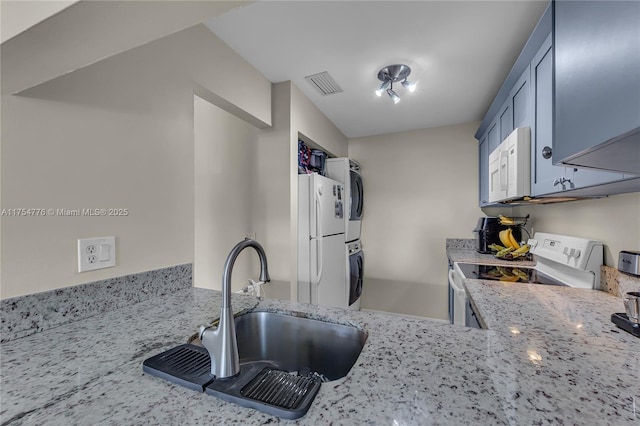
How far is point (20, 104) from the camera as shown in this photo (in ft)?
2.88

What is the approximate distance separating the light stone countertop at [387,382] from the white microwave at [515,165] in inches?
38.2

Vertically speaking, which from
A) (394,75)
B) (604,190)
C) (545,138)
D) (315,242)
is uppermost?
(394,75)

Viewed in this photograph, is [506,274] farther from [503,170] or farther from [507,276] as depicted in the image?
[503,170]

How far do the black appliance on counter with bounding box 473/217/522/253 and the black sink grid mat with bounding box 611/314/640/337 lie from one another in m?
1.78

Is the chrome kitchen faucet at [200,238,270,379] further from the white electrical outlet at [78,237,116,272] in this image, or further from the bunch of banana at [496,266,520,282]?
the bunch of banana at [496,266,520,282]

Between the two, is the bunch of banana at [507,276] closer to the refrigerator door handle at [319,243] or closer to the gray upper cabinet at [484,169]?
the gray upper cabinet at [484,169]

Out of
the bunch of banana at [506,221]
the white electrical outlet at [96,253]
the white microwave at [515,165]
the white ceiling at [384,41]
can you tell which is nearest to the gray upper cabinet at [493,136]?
the white ceiling at [384,41]

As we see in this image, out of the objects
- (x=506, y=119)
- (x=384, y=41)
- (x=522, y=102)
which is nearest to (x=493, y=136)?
(x=506, y=119)

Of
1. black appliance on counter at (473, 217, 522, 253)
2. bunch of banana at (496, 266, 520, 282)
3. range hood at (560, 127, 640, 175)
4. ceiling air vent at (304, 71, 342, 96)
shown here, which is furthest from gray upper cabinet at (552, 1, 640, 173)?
black appliance on counter at (473, 217, 522, 253)

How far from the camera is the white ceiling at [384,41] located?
1467 mm

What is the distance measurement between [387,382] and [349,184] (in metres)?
2.62

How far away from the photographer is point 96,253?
106 cm

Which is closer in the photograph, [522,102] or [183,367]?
[183,367]

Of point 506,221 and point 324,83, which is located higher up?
point 324,83
